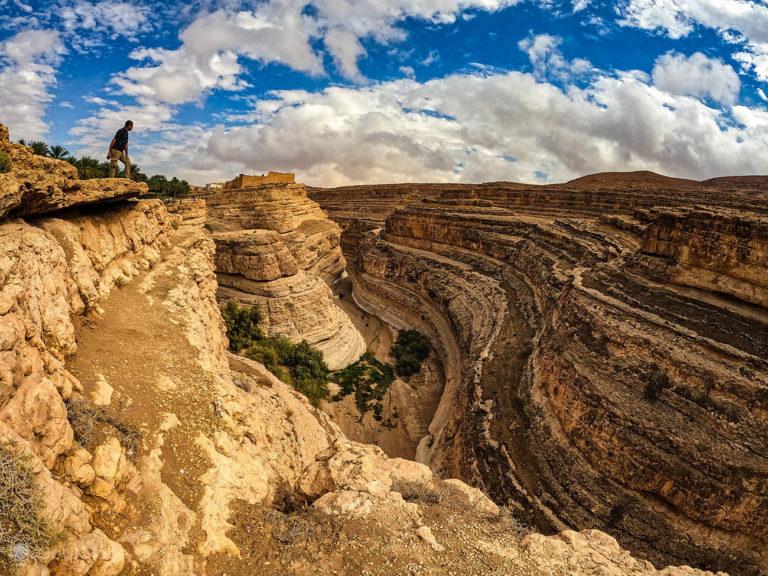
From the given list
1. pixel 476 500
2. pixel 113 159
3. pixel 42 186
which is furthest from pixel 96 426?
pixel 113 159

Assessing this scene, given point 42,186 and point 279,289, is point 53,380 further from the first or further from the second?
point 279,289

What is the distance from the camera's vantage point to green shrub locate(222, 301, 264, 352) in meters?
20.0

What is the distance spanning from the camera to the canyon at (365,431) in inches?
192

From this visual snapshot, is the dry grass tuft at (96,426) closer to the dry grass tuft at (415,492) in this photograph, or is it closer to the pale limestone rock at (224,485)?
the pale limestone rock at (224,485)

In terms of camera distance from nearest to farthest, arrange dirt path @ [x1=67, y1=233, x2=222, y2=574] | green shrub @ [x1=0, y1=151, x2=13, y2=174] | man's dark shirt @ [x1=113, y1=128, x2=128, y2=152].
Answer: dirt path @ [x1=67, y1=233, x2=222, y2=574] → green shrub @ [x1=0, y1=151, x2=13, y2=174] → man's dark shirt @ [x1=113, y1=128, x2=128, y2=152]

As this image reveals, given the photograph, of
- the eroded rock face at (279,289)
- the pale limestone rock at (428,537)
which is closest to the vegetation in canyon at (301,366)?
the eroded rock face at (279,289)

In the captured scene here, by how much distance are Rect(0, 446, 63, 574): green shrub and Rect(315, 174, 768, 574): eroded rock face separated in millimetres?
10170

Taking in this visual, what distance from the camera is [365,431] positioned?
1870 centimetres

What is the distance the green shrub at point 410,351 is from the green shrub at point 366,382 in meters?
0.87

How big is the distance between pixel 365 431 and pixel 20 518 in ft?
52.3

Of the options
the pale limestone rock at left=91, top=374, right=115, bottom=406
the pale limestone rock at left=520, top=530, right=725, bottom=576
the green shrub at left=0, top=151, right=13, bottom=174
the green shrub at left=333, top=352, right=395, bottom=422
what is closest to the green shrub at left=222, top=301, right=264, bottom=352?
the green shrub at left=333, top=352, right=395, bottom=422

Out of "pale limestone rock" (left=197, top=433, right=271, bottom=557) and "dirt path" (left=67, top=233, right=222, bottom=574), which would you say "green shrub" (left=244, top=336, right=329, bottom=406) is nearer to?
"dirt path" (left=67, top=233, right=222, bottom=574)

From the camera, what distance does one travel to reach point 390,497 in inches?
252

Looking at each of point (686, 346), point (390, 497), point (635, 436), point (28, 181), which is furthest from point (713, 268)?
point (28, 181)
